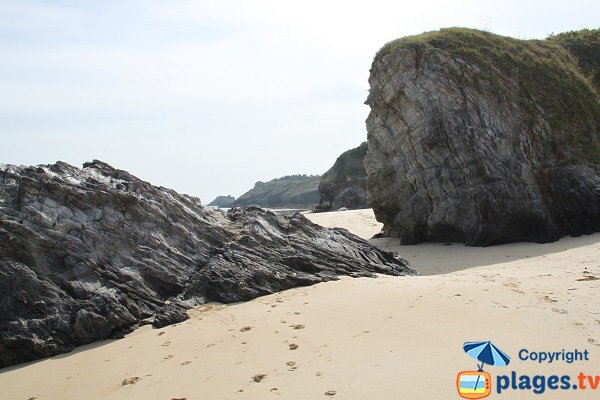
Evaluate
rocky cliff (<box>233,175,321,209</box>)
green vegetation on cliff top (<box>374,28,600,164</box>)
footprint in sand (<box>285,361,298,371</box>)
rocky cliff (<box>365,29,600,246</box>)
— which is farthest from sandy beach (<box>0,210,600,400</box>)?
rocky cliff (<box>233,175,321,209</box>)

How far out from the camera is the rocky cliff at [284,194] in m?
76.2

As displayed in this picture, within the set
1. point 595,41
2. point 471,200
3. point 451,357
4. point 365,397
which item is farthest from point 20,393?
point 595,41

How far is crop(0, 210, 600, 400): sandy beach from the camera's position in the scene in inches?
186

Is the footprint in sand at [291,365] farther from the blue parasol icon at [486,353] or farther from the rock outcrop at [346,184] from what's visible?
the rock outcrop at [346,184]

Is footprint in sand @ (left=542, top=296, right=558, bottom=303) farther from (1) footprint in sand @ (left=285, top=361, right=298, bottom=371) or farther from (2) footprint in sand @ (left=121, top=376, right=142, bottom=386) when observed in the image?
(2) footprint in sand @ (left=121, top=376, right=142, bottom=386)

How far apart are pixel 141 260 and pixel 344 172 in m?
37.8

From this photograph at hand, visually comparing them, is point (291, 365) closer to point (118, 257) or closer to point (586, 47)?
point (118, 257)

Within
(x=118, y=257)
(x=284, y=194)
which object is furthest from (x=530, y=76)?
(x=284, y=194)

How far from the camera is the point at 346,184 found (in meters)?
44.4

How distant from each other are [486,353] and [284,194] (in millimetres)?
79887

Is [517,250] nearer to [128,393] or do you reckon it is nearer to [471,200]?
[471,200]

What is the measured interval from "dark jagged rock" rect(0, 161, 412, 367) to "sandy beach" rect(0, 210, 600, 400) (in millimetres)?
457

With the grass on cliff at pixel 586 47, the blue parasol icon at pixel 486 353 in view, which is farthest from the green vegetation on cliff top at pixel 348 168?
the blue parasol icon at pixel 486 353

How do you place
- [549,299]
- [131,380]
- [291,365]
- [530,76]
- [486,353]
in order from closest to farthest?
[486,353] → [291,365] → [131,380] → [549,299] → [530,76]
